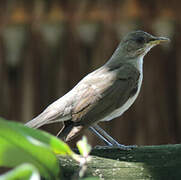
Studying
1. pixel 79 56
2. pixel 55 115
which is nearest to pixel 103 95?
pixel 55 115

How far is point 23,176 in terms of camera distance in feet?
3.03

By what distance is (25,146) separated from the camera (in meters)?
1.06

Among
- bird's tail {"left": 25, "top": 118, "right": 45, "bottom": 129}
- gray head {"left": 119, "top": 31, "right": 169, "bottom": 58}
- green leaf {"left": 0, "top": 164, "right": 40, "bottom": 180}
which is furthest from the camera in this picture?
gray head {"left": 119, "top": 31, "right": 169, "bottom": 58}

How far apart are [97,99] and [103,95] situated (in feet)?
0.26

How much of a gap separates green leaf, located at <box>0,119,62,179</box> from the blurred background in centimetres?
562

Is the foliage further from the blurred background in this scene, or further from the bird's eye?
the blurred background

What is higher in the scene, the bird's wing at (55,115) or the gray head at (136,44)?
the gray head at (136,44)

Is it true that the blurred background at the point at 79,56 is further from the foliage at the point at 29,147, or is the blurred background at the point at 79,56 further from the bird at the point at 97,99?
the foliage at the point at 29,147

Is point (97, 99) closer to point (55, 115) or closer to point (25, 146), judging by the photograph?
point (55, 115)

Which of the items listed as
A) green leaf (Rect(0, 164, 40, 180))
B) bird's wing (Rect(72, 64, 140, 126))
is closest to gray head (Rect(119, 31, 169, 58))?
bird's wing (Rect(72, 64, 140, 126))

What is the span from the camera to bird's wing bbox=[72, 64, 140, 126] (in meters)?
3.84

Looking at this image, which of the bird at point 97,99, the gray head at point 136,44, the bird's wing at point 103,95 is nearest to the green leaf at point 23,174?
the bird at point 97,99

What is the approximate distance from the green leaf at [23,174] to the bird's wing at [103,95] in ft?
9.15

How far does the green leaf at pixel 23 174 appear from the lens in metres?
0.92
